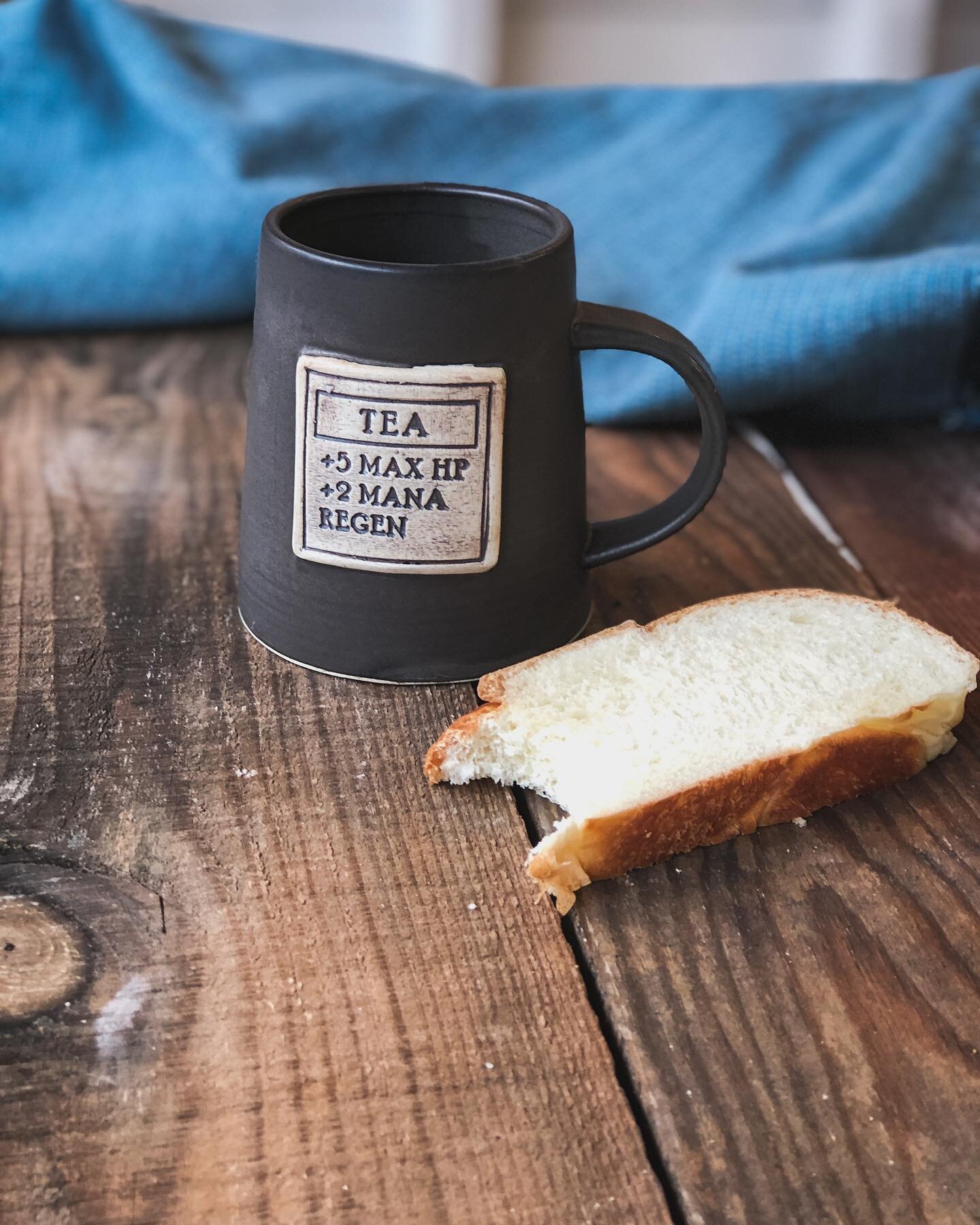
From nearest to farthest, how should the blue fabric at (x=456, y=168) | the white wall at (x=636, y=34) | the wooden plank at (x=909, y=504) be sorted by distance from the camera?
the wooden plank at (x=909, y=504) → the blue fabric at (x=456, y=168) → the white wall at (x=636, y=34)

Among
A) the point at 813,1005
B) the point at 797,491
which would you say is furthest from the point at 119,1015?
the point at 797,491

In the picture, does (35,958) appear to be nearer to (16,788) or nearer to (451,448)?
(16,788)

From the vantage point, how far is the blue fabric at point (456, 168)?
1.20 meters

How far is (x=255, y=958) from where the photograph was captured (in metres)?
0.57

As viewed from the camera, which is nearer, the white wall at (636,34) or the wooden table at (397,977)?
the wooden table at (397,977)

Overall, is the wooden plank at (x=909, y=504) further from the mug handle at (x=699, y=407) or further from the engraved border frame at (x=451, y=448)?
the engraved border frame at (x=451, y=448)

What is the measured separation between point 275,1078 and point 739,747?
293 mm

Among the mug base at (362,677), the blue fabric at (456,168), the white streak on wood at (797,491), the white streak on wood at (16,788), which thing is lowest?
the white streak on wood at (797,491)

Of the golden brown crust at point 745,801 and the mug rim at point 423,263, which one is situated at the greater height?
the mug rim at point 423,263

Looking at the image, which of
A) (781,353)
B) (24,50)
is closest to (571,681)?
(781,353)

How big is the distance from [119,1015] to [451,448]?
33 centimetres

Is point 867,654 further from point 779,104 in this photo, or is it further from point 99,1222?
point 779,104

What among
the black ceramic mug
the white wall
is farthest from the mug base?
the white wall

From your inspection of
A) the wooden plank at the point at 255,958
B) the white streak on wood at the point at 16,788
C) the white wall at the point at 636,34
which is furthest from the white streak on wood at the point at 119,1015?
the white wall at the point at 636,34
